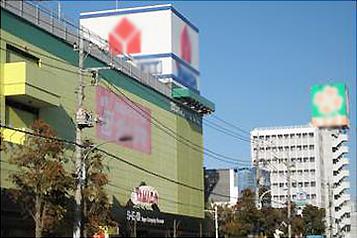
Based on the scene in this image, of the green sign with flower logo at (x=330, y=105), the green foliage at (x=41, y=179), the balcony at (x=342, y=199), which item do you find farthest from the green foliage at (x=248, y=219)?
the balcony at (x=342, y=199)

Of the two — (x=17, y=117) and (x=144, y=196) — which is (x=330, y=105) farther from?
(x=144, y=196)

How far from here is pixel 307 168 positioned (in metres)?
92.2

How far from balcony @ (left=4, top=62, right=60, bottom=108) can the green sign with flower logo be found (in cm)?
2627

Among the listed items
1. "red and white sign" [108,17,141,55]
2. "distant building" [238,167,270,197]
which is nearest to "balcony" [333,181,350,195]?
"distant building" [238,167,270,197]

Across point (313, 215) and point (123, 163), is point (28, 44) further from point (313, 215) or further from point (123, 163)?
point (313, 215)

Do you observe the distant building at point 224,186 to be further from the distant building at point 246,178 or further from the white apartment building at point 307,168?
the white apartment building at point 307,168

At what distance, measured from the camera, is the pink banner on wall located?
40844mm

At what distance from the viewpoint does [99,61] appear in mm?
44250

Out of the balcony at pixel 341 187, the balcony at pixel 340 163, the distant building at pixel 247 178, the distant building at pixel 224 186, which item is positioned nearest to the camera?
the distant building at pixel 224 186

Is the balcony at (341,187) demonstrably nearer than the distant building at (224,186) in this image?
No

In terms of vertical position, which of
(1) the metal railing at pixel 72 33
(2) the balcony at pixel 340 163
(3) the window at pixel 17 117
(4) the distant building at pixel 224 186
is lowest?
(4) the distant building at pixel 224 186

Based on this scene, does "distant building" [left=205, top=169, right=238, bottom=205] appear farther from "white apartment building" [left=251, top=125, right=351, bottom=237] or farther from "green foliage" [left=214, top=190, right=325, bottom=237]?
"green foliage" [left=214, top=190, right=325, bottom=237]

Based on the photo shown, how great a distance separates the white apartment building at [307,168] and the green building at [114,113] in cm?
626

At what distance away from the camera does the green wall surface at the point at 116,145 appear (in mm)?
35656
